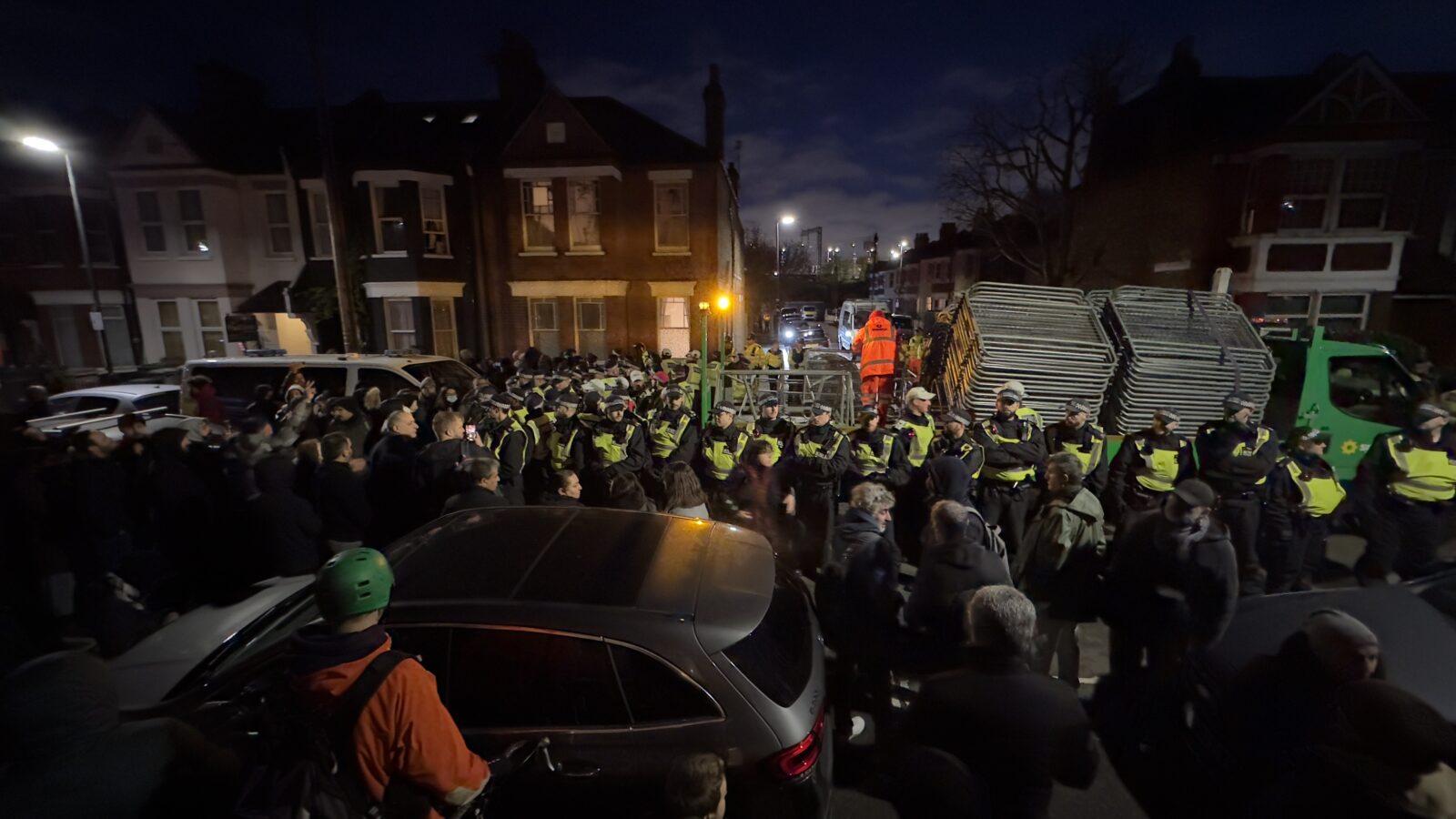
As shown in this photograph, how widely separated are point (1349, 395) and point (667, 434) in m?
7.59

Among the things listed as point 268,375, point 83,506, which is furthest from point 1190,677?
point 268,375

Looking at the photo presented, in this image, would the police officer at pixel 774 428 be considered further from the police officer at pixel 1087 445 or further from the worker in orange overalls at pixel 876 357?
the worker in orange overalls at pixel 876 357

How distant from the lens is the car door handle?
7.96 feet

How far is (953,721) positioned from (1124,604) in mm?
2179

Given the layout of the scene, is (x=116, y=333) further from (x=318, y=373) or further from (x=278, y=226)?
(x=318, y=373)

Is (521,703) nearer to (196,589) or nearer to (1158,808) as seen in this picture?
(1158,808)

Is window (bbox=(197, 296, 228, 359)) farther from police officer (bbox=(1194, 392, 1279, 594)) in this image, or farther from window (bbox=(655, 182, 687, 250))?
police officer (bbox=(1194, 392, 1279, 594))

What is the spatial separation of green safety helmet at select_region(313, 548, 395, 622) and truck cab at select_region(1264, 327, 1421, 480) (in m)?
8.95

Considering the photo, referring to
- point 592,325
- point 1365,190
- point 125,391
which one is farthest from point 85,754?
point 1365,190

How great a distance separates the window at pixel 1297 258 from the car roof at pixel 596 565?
20.9 metres

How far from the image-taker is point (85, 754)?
174 centimetres

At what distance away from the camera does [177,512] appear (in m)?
5.07

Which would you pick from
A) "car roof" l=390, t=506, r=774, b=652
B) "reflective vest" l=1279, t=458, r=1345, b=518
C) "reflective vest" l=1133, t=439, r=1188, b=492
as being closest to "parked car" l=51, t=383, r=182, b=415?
"car roof" l=390, t=506, r=774, b=652

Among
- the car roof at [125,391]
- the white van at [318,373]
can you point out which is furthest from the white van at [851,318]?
the car roof at [125,391]
